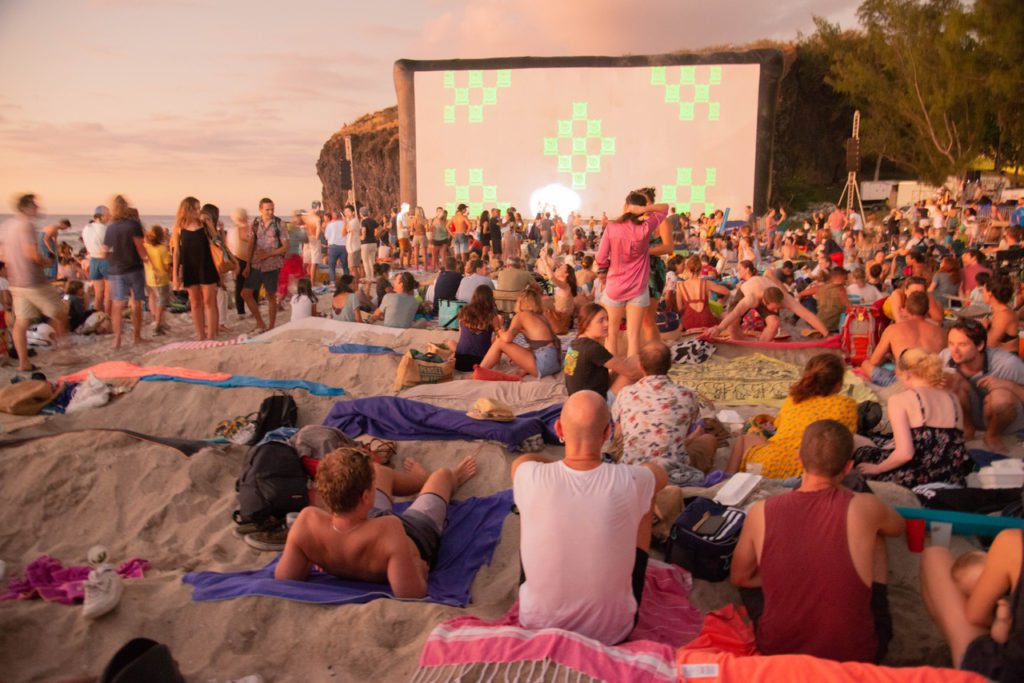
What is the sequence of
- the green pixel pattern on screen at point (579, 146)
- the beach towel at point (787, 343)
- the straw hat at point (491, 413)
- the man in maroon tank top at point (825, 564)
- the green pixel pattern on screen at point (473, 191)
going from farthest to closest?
the green pixel pattern on screen at point (473, 191) < the green pixel pattern on screen at point (579, 146) < the beach towel at point (787, 343) < the straw hat at point (491, 413) < the man in maroon tank top at point (825, 564)

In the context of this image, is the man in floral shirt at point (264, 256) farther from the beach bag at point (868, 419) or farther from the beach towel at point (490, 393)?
the beach bag at point (868, 419)

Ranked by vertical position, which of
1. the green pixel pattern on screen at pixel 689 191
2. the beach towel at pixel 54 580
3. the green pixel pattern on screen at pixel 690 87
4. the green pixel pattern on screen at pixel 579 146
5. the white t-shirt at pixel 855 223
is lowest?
the beach towel at pixel 54 580

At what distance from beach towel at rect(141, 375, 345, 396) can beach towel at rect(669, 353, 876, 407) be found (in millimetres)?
2924

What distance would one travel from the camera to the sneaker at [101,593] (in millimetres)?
2689

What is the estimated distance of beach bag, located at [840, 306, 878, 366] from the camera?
254 inches

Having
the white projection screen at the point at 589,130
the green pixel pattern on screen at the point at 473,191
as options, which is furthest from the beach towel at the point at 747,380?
the green pixel pattern on screen at the point at 473,191

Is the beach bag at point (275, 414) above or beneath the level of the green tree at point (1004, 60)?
beneath

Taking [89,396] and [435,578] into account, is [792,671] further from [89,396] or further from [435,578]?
[89,396]

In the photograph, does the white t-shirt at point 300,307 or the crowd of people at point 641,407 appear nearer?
the crowd of people at point 641,407

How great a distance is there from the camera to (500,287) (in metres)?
8.57

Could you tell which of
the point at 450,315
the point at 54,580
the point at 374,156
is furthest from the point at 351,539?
the point at 374,156

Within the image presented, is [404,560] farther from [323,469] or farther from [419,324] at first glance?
[419,324]

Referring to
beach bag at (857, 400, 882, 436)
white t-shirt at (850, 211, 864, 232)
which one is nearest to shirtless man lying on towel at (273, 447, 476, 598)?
beach bag at (857, 400, 882, 436)

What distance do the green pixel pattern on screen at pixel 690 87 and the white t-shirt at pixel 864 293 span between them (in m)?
12.6
